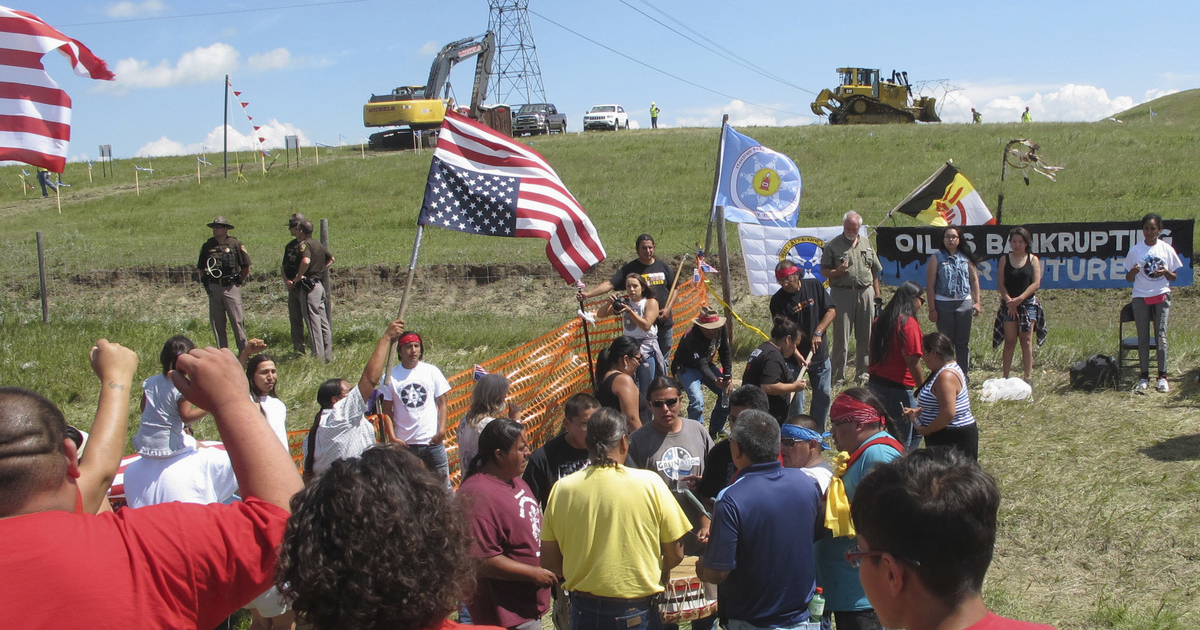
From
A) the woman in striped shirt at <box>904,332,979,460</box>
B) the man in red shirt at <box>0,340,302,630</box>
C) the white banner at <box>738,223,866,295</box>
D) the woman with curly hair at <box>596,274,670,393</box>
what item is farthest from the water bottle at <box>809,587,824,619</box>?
the white banner at <box>738,223,866,295</box>

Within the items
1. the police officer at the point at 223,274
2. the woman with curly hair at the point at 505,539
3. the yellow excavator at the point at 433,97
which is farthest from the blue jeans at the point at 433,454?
the yellow excavator at the point at 433,97

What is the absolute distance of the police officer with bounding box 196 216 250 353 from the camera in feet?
35.0

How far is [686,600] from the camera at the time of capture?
13.7ft

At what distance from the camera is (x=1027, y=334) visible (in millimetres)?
9500

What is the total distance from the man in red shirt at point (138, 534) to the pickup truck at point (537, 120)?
4069cm

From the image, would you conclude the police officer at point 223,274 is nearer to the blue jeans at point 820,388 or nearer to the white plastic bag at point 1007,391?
the blue jeans at point 820,388

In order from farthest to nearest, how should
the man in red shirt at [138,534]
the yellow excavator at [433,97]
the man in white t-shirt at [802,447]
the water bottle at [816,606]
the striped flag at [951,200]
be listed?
the yellow excavator at [433,97], the striped flag at [951,200], the man in white t-shirt at [802,447], the water bottle at [816,606], the man in red shirt at [138,534]

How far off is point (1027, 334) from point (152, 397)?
8599 millimetres

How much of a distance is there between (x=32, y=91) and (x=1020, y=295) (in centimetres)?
918

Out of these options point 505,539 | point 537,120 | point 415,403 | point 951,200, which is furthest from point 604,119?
point 505,539

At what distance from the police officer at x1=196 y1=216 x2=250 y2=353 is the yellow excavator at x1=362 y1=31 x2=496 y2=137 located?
1176 inches

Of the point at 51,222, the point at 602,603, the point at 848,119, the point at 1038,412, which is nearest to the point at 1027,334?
the point at 1038,412

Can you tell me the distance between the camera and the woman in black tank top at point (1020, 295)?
9.42 m

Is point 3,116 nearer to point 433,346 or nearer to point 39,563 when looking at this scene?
point 39,563
